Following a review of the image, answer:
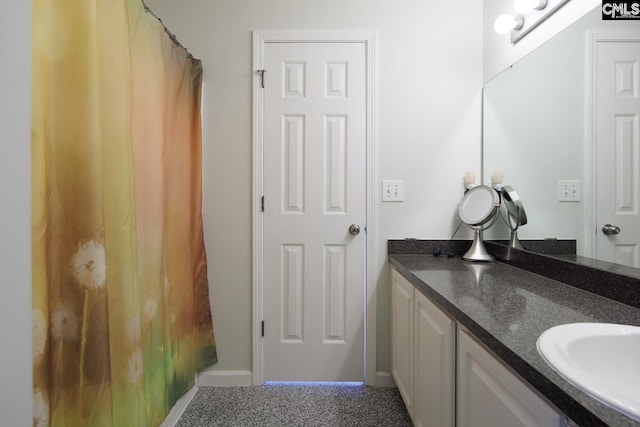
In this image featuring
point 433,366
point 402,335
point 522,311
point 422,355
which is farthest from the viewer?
point 402,335

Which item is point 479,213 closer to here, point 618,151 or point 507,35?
point 618,151

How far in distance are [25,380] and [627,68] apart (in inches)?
72.6

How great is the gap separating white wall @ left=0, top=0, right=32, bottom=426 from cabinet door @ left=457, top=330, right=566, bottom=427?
1.02 m

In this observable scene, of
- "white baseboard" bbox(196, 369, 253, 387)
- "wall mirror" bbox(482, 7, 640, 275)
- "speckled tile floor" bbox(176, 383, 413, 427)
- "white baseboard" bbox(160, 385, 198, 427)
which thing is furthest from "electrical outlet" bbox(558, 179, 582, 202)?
"white baseboard" bbox(160, 385, 198, 427)

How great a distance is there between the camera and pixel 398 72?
1.73 m

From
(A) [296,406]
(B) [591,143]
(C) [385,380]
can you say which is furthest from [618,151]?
(A) [296,406]

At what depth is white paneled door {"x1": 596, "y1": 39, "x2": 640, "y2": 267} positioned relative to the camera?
886mm

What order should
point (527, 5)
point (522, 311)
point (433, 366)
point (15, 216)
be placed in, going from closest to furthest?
point (15, 216)
point (522, 311)
point (433, 366)
point (527, 5)

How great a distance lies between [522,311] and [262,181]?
141 centimetres

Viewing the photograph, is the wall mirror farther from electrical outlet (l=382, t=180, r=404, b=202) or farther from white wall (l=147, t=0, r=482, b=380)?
electrical outlet (l=382, t=180, r=404, b=202)

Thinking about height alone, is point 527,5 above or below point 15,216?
above

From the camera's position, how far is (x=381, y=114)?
1736 mm

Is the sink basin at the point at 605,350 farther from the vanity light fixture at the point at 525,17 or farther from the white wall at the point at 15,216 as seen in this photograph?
the vanity light fixture at the point at 525,17

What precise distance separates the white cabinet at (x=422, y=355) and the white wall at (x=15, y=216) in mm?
1098
